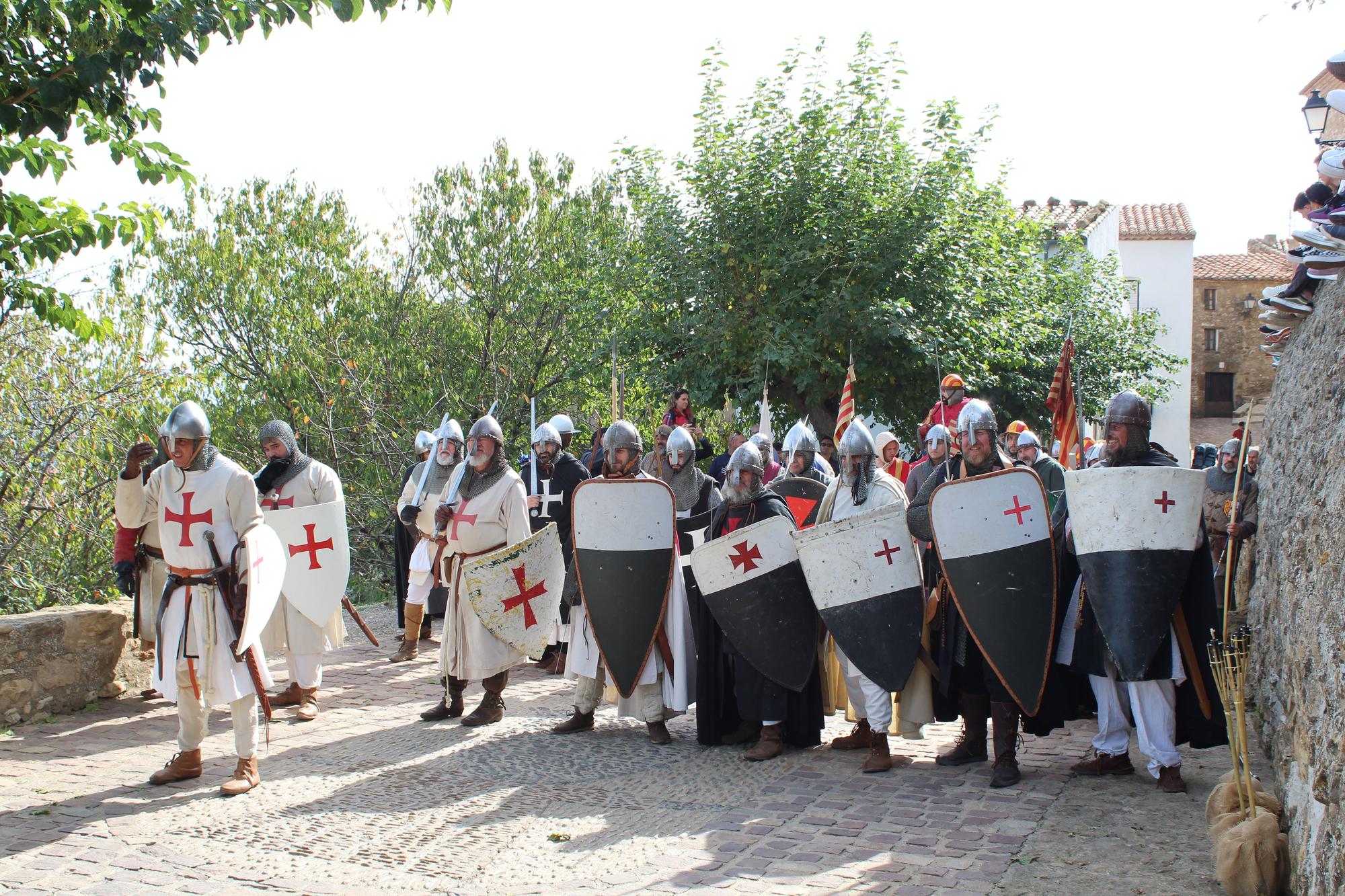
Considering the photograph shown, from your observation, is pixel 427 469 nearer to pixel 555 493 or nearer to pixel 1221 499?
pixel 555 493

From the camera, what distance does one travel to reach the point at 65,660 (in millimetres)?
6293

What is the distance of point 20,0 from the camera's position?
5391 mm

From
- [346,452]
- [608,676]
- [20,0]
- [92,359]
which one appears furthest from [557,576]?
[346,452]

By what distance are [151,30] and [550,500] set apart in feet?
12.0

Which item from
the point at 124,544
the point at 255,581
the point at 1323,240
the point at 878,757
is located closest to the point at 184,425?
the point at 255,581

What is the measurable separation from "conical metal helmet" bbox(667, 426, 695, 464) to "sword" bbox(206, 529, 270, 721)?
2.61m

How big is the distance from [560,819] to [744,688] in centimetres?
127

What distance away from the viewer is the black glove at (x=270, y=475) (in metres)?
6.66

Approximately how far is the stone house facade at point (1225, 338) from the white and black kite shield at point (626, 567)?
123ft

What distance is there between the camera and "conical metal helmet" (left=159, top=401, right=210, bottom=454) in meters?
4.95

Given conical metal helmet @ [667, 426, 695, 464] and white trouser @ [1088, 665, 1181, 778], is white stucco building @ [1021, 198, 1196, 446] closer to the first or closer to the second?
conical metal helmet @ [667, 426, 695, 464]

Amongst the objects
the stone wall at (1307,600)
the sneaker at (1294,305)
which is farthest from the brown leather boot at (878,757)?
the sneaker at (1294,305)

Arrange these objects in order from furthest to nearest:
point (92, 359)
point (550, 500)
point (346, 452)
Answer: point (346, 452) < point (92, 359) < point (550, 500)

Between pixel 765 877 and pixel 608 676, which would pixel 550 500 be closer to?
pixel 608 676
